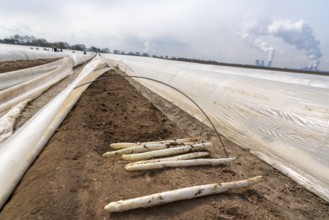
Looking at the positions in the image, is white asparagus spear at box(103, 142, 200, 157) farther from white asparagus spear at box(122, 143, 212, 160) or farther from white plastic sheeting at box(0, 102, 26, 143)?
white plastic sheeting at box(0, 102, 26, 143)

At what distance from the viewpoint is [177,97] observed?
26.2 ft

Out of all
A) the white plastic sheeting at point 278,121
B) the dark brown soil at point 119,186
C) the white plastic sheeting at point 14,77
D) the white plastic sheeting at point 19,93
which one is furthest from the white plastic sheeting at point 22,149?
the white plastic sheeting at point 14,77

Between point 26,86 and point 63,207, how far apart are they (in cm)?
670

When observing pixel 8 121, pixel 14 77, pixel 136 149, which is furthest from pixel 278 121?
pixel 14 77

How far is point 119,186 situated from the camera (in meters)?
2.81

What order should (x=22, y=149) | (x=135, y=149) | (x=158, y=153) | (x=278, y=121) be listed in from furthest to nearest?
(x=278, y=121) < (x=135, y=149) < (x=158, y=153) < (x=22, y=149)

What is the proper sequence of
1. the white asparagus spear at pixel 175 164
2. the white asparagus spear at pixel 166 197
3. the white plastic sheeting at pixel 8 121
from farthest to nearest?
the white plastic sheeting at pixel 8 121 → the white asparagus spear at pixel 175 164 → the white asparagus spear at pixel 166 197

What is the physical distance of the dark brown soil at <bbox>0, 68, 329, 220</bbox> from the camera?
2428mm

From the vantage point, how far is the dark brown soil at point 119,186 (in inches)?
95.6

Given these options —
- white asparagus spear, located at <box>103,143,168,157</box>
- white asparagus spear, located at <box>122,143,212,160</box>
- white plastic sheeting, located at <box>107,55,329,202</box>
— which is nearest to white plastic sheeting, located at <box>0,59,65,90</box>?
white plastic sheeting, located at <box>107,55,329,202</box>

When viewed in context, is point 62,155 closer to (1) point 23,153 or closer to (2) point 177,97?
(1) point 23,153

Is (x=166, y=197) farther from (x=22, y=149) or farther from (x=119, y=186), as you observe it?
(x=22, y=149)

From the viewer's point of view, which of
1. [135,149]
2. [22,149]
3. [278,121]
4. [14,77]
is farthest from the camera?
[14,77]

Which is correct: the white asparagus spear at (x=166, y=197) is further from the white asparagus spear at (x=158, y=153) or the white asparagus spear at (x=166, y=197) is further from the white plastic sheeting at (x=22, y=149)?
the white plastic sheeting at (x=22, y=149)
